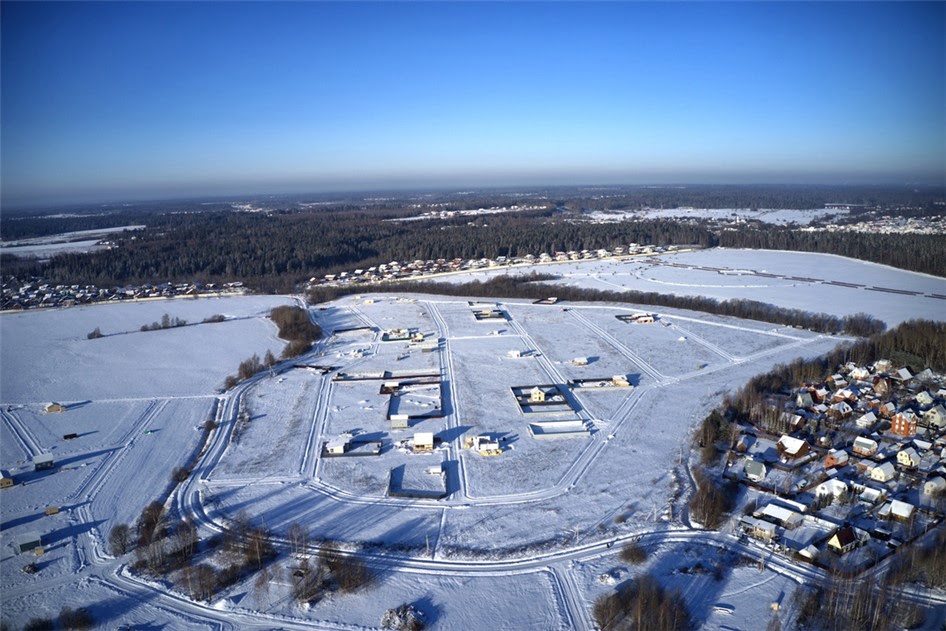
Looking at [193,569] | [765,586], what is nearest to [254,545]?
[193,569]

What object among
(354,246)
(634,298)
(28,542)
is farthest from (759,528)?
(354,246)

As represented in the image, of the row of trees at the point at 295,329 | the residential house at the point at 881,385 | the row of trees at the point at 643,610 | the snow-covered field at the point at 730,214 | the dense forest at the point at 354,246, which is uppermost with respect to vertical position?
the snow-covered field at the point at 730,214

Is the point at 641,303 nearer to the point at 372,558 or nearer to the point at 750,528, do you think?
the point at 750,528

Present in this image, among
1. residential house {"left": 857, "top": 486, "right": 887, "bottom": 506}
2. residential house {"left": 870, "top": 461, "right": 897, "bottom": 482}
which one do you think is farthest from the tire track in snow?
residential house {"left": 857, "top": 486, "right": 887, "bottom": 506}

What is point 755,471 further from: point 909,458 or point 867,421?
point 867,421

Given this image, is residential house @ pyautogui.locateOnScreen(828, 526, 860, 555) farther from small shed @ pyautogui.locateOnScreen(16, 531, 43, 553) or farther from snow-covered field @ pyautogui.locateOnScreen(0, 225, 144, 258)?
snow-covered field @ pyautogui.locateOnScreen(0, 225, 144, 258)

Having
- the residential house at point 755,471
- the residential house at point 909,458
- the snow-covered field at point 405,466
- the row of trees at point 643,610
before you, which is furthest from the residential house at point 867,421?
→ the row of trees at point 643,610

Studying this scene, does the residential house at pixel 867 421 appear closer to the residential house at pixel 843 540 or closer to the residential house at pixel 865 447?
the residential house at pixel 865 447
